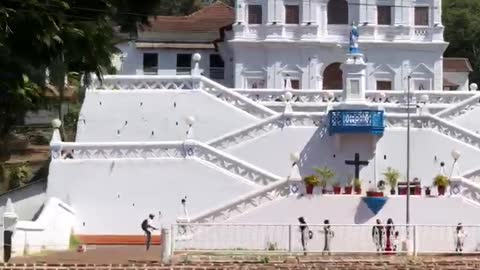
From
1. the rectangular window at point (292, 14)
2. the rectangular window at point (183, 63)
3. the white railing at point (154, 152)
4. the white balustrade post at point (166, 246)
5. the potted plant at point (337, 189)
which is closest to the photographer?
the white balustrade post at point (166, 246)

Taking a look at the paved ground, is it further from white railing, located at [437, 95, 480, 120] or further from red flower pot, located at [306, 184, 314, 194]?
white railing, located at [437, 95, 480, 120]

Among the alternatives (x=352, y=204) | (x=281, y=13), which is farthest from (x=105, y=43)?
(x=281, y=13)

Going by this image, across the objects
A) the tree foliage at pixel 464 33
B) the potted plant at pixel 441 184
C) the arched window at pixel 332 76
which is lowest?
the potted plant at pixel 441 184

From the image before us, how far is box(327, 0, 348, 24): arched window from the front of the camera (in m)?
46.1

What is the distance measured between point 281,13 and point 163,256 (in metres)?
24.6

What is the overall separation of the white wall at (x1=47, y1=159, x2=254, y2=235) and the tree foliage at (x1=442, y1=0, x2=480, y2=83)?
4091 centimetres

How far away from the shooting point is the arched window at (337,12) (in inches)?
1813

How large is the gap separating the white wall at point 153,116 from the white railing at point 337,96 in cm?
197

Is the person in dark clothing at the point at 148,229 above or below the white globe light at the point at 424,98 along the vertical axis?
below

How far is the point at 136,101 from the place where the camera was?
3575 centimetres

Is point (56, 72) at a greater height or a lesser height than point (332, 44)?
lesser

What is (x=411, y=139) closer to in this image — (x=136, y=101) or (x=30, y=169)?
(x=136, y=101)

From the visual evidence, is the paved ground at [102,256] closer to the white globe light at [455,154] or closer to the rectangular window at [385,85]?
the white globe light at [455,154]

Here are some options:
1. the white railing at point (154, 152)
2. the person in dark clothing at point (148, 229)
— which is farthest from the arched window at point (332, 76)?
the person in dark clothing at point (148, 229)
